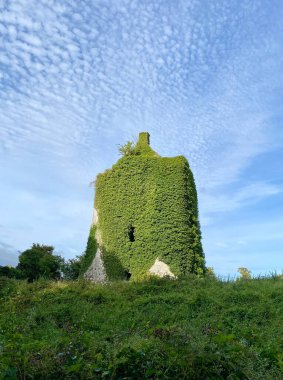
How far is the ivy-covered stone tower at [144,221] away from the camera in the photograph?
66.4 ft

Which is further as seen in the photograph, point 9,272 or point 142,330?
point 9,272

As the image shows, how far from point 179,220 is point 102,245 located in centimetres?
468

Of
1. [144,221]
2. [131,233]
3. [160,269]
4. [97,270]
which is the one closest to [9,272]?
[97,270]

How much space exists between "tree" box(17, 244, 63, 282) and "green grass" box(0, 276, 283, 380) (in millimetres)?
12691

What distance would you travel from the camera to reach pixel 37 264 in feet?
98.2

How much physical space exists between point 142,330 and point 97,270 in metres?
13.3

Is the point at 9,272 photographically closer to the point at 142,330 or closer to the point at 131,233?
the point at 131,233

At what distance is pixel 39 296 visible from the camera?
15.2 metres

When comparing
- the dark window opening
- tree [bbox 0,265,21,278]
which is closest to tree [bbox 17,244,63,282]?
tree [bbox 0,265,21,278]

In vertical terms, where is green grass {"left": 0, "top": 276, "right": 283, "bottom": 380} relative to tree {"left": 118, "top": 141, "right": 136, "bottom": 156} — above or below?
below

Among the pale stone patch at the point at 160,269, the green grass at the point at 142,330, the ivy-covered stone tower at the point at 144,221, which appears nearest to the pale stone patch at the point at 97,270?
the ivy-covered stone tower at the point at 144,221

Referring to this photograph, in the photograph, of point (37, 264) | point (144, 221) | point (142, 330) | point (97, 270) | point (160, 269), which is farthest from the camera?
point (37, 264)

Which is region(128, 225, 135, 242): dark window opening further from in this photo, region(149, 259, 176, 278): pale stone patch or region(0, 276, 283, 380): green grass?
region(0, 276, 283, 380): green grass

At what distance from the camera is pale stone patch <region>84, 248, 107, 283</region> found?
71.6 feet
